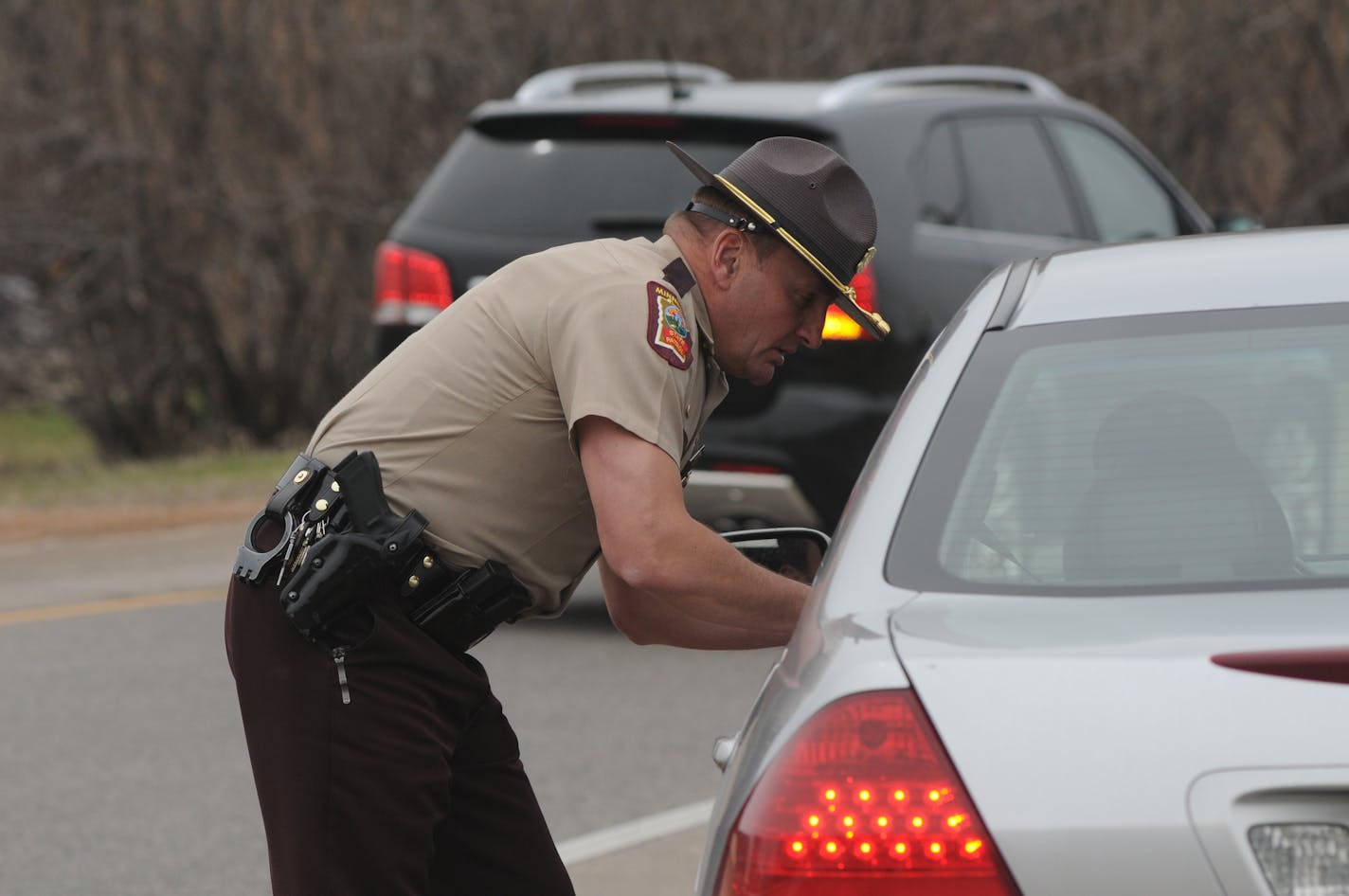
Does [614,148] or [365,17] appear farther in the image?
[365,17]

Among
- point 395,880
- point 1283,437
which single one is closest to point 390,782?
point 395,880

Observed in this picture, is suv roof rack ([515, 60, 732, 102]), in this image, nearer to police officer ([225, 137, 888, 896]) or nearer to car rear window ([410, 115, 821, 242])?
car rear window ([410, 115, 821, 242])

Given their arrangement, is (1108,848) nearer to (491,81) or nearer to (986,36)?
(491,81)

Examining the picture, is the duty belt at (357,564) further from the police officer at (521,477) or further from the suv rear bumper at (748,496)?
the suv rear bumper at (748,496)

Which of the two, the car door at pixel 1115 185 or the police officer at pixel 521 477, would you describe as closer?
the police officer at pixel 521 477

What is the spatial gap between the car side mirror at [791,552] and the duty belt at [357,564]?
37 centimetres

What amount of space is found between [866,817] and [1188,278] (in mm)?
1129

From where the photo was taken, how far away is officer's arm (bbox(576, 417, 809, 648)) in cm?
309

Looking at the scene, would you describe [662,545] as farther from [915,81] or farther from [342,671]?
[915,81]

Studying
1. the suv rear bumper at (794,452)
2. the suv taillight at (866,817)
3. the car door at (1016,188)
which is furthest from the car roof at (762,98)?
the suv taillight at (866,817)

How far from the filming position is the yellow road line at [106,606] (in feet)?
29.5

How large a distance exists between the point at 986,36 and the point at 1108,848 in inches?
656

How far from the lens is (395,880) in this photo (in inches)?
128

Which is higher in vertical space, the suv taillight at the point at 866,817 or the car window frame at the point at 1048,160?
the suv taillight at the point at 866,817
